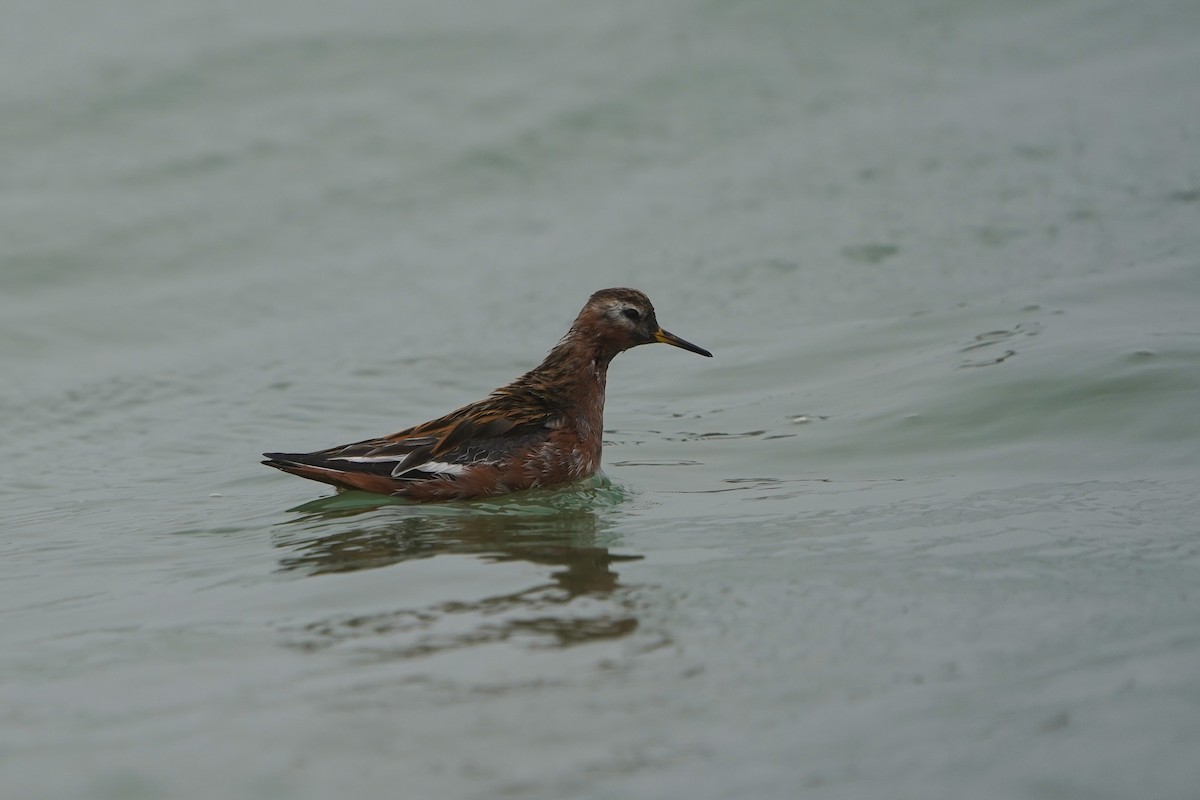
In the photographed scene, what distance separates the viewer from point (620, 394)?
376 inches

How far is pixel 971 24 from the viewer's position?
16.6 m

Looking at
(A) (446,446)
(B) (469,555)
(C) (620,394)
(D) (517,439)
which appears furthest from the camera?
(C) (620,394)

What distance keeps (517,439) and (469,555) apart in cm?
155

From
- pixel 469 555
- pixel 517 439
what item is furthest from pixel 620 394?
pixel 469 555

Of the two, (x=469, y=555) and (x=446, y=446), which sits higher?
(x=446, y=446)

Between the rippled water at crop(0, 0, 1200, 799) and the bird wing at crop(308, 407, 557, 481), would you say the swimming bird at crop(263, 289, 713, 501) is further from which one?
the rippled water at crop(0, 0, 1200, 799)

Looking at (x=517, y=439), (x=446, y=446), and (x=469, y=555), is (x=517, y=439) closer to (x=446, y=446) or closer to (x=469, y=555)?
(x=446, y=446)

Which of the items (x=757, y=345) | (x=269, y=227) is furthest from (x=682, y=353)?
(x=269, y=227)

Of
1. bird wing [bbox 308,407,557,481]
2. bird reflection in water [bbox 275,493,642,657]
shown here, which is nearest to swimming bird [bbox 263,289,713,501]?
bird wing [bbox 308,407,557,481]

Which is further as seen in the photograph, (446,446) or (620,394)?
(620,394)

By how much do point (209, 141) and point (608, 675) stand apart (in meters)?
11.2

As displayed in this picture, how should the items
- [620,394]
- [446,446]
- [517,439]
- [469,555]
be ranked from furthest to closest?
[620,394] → [517,439] → [446,446] → [469,555]

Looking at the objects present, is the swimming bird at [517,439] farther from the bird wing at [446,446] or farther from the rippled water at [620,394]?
the rippled water at [620,394]

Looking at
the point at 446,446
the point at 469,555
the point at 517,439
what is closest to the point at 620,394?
the point at 517,439
